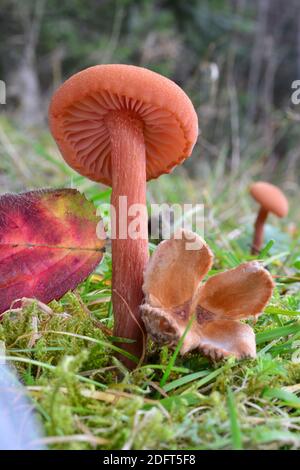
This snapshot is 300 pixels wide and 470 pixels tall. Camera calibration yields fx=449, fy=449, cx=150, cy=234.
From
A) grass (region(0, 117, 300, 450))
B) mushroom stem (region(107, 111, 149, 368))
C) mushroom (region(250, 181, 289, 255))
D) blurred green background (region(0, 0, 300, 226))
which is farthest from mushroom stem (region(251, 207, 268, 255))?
mushroom stem (region(107, 111, 149, 368))

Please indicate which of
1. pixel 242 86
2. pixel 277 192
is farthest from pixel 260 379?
pixel 242 86

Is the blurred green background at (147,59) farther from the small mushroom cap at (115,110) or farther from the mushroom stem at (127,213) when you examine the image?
the mushroom stem at (127,213)

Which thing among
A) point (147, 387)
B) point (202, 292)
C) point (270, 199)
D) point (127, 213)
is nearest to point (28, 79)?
point (270, 199)

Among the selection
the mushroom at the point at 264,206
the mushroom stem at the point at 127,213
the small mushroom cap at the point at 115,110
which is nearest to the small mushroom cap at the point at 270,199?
the mushroom at the point at 264,206

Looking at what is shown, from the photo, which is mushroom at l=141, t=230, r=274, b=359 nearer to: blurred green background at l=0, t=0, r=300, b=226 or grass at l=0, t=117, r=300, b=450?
grass at l=0, t=117, r=300, b=450

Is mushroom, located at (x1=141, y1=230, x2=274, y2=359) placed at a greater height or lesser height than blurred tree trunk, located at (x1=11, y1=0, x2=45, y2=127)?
lesser

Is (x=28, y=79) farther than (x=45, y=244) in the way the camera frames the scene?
Yes

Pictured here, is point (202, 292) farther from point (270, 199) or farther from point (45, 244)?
point (270, 199)
